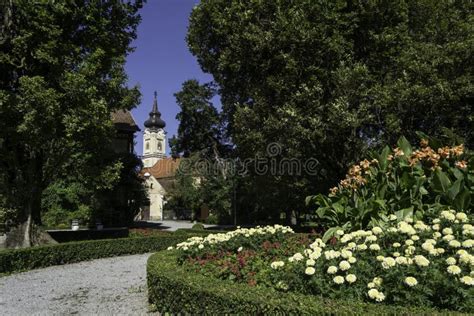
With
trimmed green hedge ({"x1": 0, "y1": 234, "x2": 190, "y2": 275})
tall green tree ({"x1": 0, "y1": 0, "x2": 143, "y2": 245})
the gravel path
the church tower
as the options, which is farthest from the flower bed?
the church tower

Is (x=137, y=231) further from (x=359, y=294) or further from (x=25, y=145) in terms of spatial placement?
(x=359, y=294)

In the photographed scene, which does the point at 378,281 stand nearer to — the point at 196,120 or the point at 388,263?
the point at 388,263

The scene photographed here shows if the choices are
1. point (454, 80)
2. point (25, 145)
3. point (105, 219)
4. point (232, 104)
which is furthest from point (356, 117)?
point (105, 219)

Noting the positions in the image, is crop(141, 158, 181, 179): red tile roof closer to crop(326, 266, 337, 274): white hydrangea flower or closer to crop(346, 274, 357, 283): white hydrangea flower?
crop(326, 266, 337, 274): white hydrangea flower

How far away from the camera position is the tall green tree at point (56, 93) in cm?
1276

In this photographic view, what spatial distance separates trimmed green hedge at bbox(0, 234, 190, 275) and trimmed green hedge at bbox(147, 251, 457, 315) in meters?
6.09

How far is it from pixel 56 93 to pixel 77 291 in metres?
6.77

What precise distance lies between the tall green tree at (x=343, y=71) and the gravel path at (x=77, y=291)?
7122 millimetres

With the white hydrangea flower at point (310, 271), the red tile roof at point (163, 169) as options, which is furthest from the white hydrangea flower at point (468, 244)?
the red tile roof at point (163, 169)

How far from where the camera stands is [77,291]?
9.03 meters

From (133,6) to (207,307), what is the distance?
13.6 meters

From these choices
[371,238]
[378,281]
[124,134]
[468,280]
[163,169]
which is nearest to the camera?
[468,280]

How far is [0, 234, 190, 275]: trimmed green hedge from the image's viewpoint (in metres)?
11.5

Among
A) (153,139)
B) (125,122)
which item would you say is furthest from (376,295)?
(153,139)
